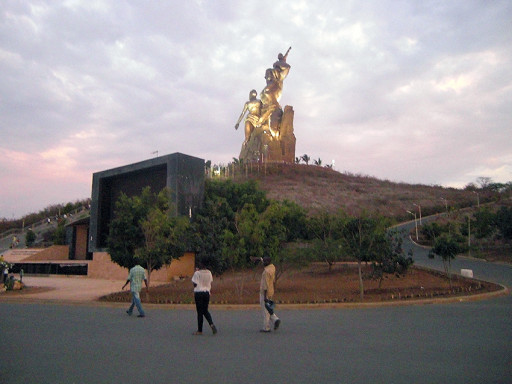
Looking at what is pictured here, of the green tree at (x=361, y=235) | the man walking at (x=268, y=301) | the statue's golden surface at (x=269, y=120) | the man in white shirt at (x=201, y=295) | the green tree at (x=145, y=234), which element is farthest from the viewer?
the statue's golden surface at (x=269, y=120)

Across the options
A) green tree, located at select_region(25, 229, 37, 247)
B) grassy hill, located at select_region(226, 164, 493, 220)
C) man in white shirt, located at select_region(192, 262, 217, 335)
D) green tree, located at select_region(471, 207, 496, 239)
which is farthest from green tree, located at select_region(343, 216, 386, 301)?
green tree, located at select_region(25, 229, 37, 247)

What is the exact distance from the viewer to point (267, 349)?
22.2ft

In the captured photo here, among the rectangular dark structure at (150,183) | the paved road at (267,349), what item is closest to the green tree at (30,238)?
the rectangular dark structure at (150,183)

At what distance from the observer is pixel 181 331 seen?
8609mm

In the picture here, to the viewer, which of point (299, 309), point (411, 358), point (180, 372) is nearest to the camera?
point (180, 372)

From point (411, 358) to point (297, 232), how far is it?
1957cm

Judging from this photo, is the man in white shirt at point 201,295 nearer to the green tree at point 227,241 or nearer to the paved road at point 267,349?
the paved road at point 267,349

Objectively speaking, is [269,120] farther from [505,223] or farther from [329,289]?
[329,289]

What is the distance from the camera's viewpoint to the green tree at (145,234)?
15125 millimetres

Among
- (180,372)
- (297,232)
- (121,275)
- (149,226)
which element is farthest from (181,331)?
(121,275)

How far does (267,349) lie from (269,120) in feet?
191

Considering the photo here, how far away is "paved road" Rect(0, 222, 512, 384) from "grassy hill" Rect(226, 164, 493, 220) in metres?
40.6

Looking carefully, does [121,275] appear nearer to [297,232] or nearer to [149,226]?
[297,232]

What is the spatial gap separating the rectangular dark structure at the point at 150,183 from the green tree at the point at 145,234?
19.1 ft
